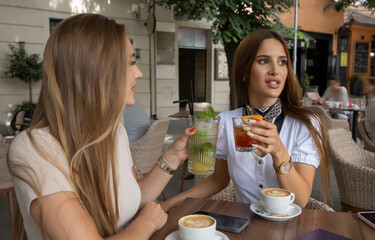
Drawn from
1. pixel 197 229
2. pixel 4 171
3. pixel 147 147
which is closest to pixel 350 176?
pixel 197 229

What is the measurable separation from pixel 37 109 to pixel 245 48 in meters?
1.06

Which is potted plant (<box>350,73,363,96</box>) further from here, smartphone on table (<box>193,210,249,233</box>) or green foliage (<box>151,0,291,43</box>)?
smartphone on table (<box>193,210,249,233</box>)

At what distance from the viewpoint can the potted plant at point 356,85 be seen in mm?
13852

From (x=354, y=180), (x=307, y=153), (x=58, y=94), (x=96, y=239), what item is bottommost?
(x=354, y=180)

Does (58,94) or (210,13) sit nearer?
(58,94)

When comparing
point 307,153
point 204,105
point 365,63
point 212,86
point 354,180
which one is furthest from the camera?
point 365,63

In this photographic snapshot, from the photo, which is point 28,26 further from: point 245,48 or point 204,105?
point 245,48

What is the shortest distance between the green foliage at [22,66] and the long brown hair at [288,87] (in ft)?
21.7

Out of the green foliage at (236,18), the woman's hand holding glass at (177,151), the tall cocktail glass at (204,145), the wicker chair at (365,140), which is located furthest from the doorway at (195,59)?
the tall cocktail glass at (204,145)

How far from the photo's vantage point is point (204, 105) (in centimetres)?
541

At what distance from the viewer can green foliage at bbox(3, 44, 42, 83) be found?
23.8 ft

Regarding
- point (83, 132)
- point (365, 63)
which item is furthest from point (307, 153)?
point (365, 63)

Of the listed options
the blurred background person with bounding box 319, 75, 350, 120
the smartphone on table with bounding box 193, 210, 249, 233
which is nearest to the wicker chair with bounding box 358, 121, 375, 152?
the blurred background person with bounding box 319, 75, 350, 120

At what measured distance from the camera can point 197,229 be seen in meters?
0.92
